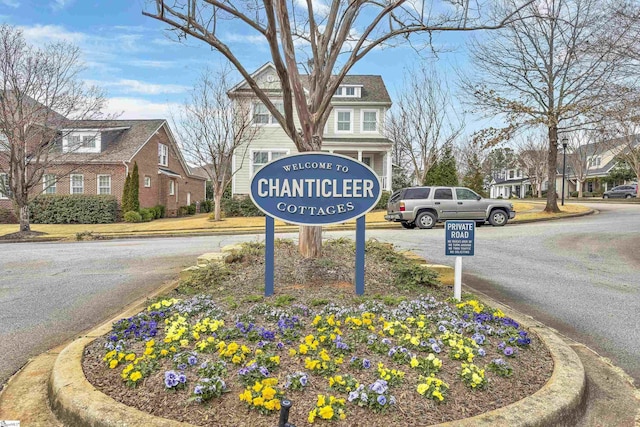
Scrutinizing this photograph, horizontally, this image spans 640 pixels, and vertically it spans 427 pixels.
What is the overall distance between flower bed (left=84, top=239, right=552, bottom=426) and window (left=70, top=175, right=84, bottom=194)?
25174mm

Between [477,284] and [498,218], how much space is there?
449 inches

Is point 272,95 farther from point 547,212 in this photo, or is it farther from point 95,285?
point 95,285

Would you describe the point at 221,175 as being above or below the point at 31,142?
below

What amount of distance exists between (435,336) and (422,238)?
30.6ft

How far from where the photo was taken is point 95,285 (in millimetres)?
6379

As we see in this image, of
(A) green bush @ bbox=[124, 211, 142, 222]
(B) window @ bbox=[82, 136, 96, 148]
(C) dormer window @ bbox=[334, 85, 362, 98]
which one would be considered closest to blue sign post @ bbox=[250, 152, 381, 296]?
(B) window @ bbox=[82, 136, 96, 148]

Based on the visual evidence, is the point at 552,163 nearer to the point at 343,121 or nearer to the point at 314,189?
the point at 343,121

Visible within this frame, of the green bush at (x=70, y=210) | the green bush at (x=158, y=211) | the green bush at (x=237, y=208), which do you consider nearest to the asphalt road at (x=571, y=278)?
the green bush at (x=237, y=208)

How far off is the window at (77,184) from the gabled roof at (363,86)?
11586 millimetres

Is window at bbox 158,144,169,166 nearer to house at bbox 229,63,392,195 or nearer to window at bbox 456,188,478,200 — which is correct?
house at bbox 229,63,392,195

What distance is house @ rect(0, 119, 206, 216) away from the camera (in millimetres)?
24203

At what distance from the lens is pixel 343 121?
25.9 m

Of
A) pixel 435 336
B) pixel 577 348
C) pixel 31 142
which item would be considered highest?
pixel 31 142

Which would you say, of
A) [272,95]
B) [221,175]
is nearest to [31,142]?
[221,175]
